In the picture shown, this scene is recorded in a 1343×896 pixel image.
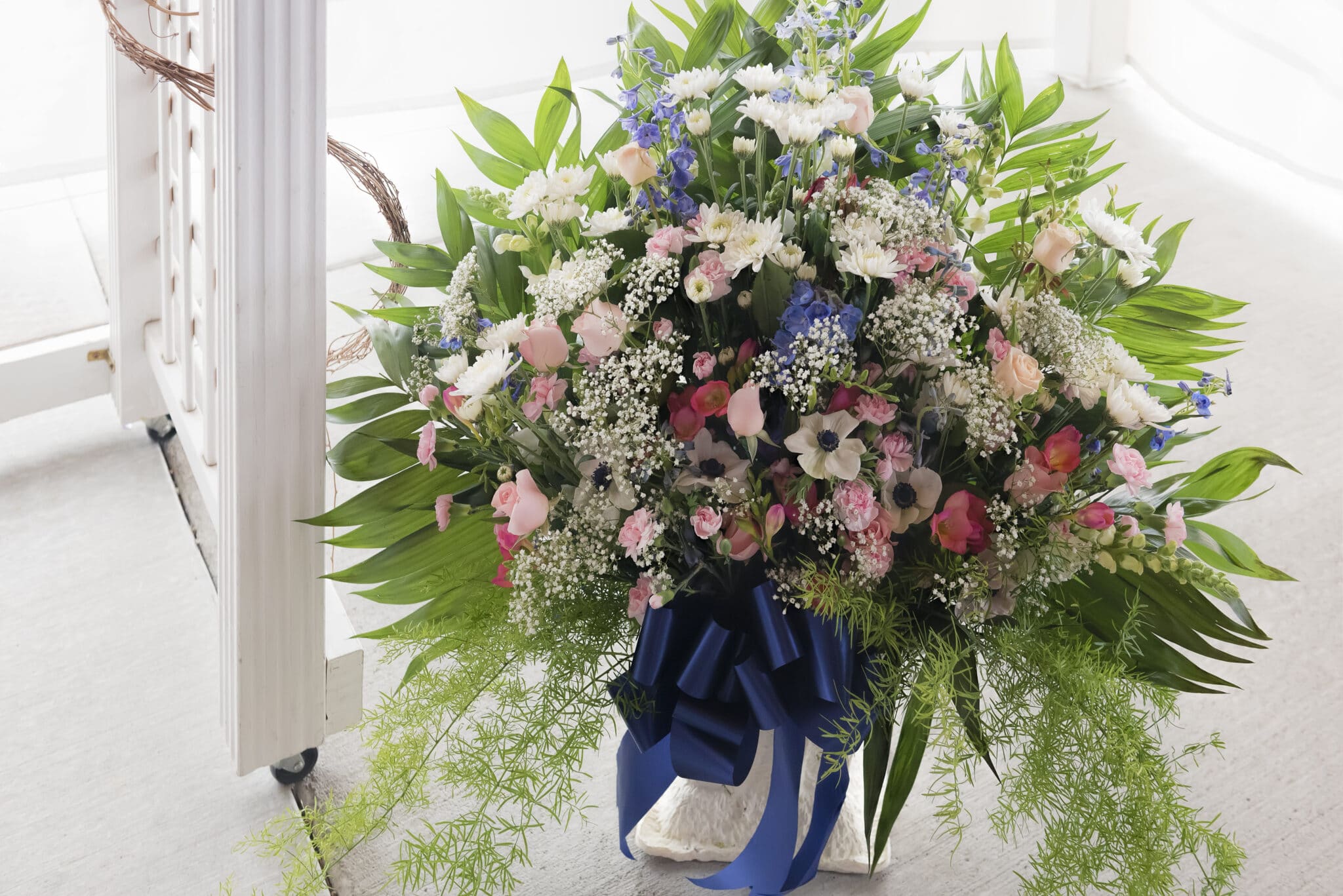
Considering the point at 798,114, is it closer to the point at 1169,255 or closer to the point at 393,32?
the point at 1169,255

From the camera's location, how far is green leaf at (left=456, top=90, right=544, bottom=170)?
991 mm

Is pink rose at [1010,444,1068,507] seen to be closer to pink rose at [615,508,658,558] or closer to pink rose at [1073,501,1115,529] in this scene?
pink rose at [1073,501,1115,529]

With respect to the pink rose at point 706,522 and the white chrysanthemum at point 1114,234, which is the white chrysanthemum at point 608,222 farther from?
the white chrysanthemum at point 1114,234

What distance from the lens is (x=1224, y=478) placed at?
95 centimetres

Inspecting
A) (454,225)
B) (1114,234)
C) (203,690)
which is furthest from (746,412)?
(203,690)

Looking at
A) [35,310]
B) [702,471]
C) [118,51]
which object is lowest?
[35,310]

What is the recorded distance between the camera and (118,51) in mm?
1442

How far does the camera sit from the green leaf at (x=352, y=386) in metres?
0.99

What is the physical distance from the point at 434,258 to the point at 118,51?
72cm

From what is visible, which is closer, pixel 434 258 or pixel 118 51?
pixel 434 258

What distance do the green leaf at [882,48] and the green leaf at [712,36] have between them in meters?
0.12

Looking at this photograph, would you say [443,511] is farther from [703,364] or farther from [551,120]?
[551,120]

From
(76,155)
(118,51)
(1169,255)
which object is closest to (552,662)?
(1169,255)

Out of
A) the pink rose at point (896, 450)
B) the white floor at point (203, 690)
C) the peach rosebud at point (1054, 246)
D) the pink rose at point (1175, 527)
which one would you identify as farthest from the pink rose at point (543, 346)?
the white floor at point (203, 690)
